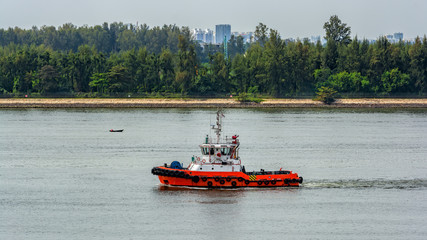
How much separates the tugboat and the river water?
0.89 metres

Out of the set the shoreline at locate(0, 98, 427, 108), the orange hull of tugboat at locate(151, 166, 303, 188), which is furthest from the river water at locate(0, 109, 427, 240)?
the shoreline at locate(0, 98, 427, 108)

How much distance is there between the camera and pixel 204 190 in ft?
212

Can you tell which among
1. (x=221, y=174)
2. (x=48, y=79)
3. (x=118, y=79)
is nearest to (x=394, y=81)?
(x=118, y=79)

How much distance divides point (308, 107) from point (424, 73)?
34.1 m

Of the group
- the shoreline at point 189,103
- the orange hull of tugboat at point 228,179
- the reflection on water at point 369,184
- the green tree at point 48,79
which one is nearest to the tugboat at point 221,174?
the orange hull of tugboat at point 228,179

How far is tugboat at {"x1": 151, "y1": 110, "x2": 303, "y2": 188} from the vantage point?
213ft

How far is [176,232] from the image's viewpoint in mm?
51938

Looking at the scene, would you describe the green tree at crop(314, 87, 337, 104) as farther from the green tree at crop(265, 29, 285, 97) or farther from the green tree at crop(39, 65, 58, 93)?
the green tree at crop(39, 65, 58, 93)

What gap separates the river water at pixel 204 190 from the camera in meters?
53.1

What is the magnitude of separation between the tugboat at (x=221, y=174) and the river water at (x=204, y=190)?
0.89m

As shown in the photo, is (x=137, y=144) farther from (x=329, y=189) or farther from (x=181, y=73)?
(x=181, y=73)

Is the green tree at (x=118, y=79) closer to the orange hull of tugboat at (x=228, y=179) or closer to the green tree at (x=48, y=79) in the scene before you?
the green tree at (x=48, y=79)

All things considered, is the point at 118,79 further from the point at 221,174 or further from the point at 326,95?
the point at 221,174

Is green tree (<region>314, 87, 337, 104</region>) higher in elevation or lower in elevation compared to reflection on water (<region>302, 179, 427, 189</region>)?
higher
